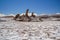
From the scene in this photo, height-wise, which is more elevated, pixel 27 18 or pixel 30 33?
pixel 27 18

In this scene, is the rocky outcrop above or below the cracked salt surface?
above

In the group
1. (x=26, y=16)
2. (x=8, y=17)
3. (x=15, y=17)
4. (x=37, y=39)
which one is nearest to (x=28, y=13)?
(x=26, y=16)

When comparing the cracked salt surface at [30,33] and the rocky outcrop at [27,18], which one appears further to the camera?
the rocky outcrop at [27,18]

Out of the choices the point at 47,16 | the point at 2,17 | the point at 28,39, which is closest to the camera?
the point at 28,39

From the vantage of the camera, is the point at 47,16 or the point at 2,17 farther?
the point at 47,16

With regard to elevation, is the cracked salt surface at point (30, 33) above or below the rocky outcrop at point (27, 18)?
below

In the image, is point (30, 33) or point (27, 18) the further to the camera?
point (27, 18)

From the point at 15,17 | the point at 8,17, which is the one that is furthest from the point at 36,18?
the point at 8,17

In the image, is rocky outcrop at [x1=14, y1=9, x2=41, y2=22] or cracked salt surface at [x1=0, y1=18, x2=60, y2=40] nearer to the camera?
cracked salt surface at [x1=0, y1=18, x2=60, y2=40]

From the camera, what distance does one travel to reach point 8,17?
13.4 feet

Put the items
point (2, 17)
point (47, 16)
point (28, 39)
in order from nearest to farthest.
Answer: point (28, 39) → point (2, 17) → point (47, 16)

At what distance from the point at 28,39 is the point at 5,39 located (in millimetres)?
215

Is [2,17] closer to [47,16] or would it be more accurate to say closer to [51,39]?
[47,16]

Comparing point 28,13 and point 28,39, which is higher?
point 28,13
